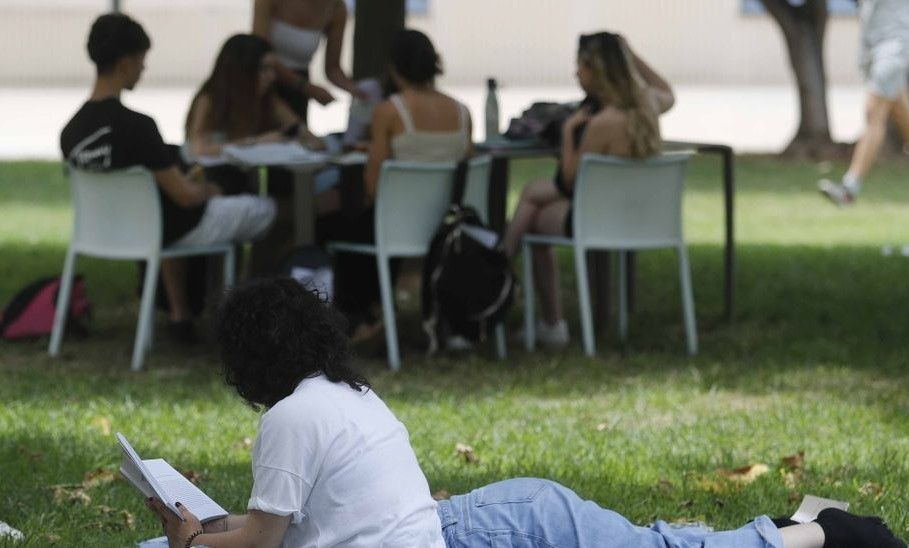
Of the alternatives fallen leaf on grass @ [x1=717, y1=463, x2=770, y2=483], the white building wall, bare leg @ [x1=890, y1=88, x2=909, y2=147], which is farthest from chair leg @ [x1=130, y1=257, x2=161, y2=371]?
the white building wall

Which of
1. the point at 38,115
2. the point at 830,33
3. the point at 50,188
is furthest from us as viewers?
the point at 830,33

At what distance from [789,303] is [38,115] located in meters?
16.9

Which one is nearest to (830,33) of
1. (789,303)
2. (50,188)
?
(50,188)

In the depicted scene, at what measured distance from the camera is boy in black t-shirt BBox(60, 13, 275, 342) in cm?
712

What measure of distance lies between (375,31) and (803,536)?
21.9 feet

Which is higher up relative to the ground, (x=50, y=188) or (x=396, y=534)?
(x=396, y=534)

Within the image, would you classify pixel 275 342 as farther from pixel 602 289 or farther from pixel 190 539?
pixel 602 289

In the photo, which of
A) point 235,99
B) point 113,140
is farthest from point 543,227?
point 113,140

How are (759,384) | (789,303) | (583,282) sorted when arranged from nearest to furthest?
(759,384) → (583,282) → (789,303)

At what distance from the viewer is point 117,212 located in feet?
24.0

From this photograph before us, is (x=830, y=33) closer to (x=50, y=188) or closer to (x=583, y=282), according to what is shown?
(x=50, y=188)

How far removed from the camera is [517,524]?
150 inches

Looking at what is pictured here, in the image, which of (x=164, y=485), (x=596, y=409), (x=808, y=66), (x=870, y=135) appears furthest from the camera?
(x=808, y=66)

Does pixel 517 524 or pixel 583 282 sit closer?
pixel 517 524
